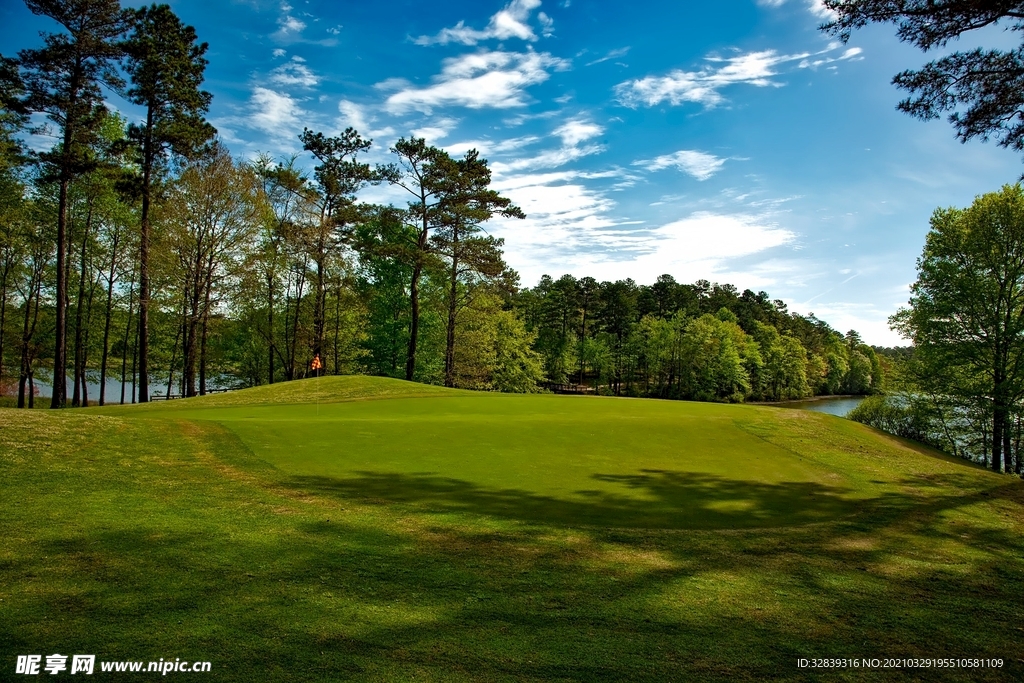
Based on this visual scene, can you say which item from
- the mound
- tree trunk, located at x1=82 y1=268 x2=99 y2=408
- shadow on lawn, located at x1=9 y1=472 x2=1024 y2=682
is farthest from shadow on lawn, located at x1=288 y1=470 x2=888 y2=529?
tree trunk, located at x1=82 y1=268 x2=99 y2=408

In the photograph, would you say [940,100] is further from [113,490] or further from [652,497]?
[113,490]

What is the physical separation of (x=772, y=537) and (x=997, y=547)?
3.15m

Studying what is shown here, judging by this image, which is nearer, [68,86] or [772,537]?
[772,537]

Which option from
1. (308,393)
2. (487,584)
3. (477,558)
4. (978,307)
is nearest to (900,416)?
(978,307)

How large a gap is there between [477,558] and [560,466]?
4925 millimetres

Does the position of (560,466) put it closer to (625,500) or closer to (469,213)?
(625,500)

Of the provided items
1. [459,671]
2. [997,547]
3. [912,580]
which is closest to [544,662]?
[459,671]

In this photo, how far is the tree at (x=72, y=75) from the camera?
2141 centimetres

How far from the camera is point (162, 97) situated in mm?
26047

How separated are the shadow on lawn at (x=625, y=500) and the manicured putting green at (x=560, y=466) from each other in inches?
1.1

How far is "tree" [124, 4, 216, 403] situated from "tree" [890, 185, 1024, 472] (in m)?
39.7

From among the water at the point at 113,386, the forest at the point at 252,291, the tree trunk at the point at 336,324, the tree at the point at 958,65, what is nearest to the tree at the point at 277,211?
the forest at the point at 252,291

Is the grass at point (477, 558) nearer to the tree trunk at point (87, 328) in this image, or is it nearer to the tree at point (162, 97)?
the tree at point (162, 97)

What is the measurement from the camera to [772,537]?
6852 millimetres
